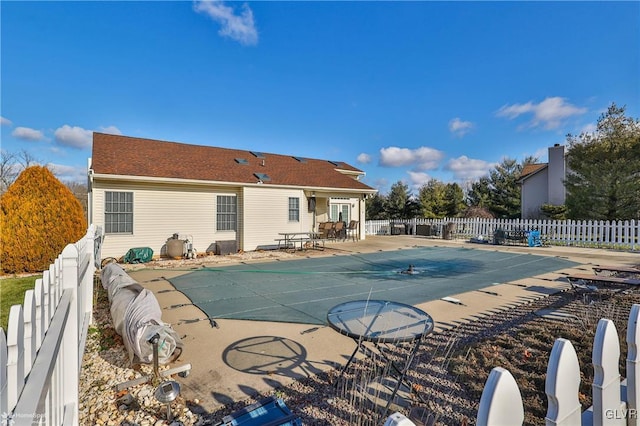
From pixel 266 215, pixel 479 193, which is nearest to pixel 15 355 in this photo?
pixel 266 215

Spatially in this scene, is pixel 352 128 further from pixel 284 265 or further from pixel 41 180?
pixel 41 180

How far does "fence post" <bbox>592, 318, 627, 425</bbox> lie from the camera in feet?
4.97

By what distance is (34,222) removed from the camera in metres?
8.81

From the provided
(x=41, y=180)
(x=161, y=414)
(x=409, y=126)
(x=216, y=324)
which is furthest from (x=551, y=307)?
(x=409, y=126)

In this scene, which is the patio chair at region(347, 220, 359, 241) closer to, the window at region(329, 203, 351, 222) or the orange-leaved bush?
the window at region(329, 203, 351, 222)

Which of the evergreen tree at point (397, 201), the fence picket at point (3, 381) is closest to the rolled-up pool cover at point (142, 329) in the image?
the fence picket at point (3, 381)

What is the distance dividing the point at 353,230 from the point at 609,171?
14.7m

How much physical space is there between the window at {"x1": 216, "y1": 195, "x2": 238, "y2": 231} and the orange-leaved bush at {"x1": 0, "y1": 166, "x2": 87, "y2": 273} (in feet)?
16.7

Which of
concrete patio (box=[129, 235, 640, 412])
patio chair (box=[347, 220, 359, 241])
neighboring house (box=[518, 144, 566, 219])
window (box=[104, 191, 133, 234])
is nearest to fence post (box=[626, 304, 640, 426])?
concrete patio (box=[129, 235, 640, 412])

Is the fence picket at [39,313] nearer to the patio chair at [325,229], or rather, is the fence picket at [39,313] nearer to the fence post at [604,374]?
the fence post at [604,374]

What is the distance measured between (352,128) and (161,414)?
79.7 ft

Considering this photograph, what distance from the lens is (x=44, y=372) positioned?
1.19 m

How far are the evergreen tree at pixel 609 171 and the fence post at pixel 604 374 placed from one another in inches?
827

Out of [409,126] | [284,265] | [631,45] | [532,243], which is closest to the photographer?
[284,265]
